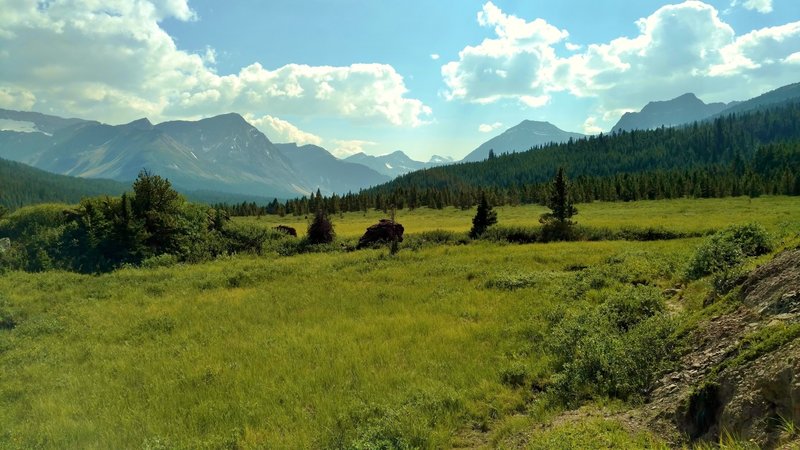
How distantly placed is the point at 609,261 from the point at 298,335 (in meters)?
17.8

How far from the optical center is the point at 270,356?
14.5m

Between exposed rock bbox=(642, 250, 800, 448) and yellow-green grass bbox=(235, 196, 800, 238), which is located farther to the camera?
yellow-green grass bbox=(235, 196, 800, 238)

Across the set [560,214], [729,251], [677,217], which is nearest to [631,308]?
[729,251]

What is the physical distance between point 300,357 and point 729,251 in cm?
1631

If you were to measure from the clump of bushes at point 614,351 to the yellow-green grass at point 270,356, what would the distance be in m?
1.05

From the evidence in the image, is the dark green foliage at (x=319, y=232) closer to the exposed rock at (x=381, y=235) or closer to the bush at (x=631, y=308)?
the exposed rock at (x=381, y=235)

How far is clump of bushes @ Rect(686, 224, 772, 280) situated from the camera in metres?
15.9

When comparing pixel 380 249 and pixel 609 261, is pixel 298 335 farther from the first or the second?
pixel 380 249

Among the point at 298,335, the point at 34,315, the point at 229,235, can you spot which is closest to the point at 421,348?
the point at 298,335

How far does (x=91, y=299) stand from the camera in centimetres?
2464

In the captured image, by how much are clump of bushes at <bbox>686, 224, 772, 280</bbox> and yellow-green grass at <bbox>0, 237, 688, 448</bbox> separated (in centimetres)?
516

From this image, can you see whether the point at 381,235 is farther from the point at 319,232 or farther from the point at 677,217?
the point at 677,217

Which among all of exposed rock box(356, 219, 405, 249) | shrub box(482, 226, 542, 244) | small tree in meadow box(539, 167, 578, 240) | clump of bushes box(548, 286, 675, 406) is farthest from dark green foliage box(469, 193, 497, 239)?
clump of bushes box(548, 286, 675, 406)

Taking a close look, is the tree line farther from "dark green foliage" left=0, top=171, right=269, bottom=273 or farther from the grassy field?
the grassy field
